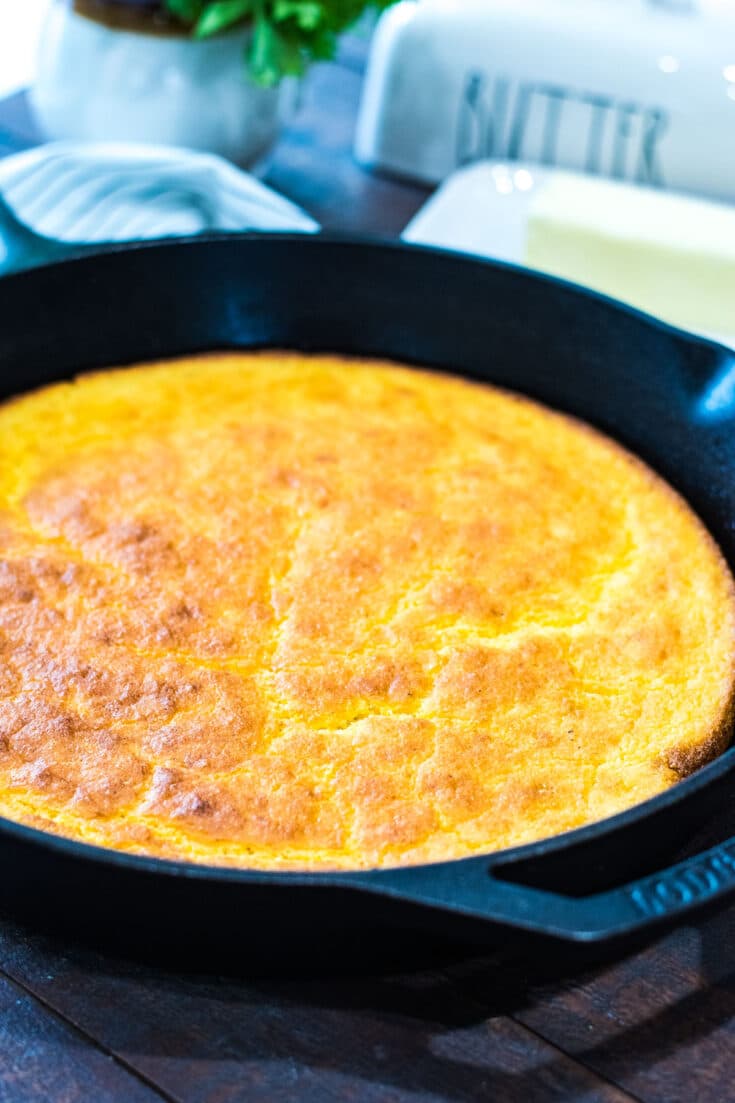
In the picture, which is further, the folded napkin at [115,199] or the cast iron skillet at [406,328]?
the folded napkin at [115,199]

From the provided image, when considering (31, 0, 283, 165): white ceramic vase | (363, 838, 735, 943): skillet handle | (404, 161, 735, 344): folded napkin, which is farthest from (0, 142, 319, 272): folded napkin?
(363, 838, 735, 943): skillet handle

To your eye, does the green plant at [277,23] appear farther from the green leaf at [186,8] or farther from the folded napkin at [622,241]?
the folded napkin at [622,241]

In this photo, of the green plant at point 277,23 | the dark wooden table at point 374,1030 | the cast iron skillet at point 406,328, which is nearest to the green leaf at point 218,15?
the green plant at point 277,23

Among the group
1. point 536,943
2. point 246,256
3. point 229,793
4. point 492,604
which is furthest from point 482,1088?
point 246,256

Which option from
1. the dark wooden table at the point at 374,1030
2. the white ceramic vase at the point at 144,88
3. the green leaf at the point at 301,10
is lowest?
the dark wooden table at the point at 374,1030

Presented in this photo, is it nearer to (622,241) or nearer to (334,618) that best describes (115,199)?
(622,241)

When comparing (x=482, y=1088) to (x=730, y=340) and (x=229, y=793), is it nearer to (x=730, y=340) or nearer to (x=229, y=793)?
(x=229, y=793)
